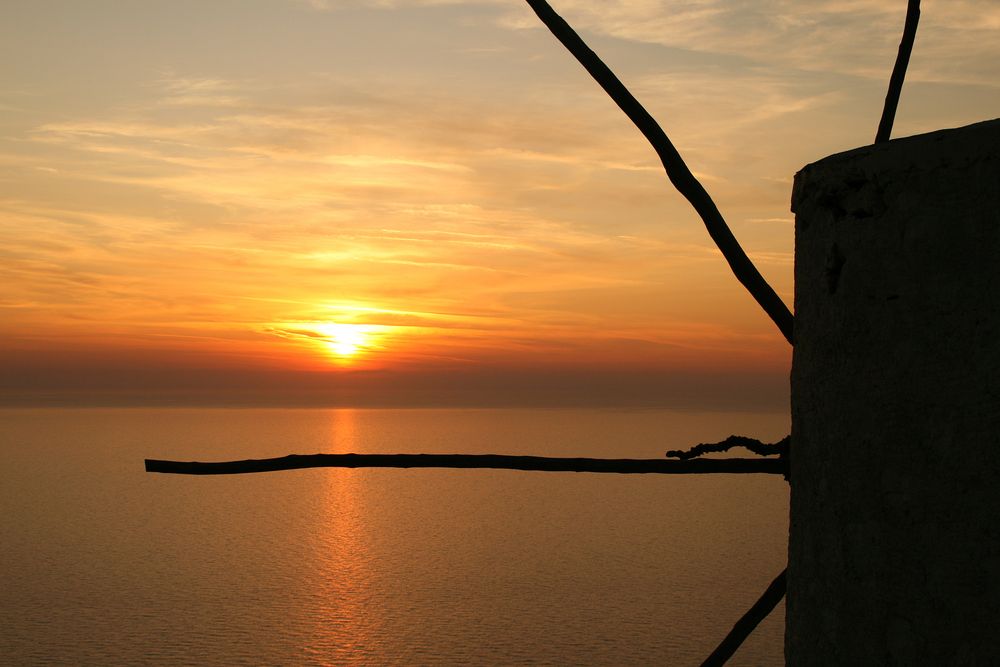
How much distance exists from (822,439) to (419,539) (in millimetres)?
88903

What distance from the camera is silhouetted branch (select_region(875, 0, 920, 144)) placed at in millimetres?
2369

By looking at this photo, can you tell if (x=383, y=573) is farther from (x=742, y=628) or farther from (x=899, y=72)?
(x=899, y=72)

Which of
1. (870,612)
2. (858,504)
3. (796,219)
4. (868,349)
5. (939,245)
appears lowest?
(870,612)

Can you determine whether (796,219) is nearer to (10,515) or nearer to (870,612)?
(870,612)

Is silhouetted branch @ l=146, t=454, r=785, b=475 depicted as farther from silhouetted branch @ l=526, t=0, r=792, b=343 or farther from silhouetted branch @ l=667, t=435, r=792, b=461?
silhouetted branch @ l=526, t=0, r=792, b=343

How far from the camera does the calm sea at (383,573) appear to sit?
5853 centimetres

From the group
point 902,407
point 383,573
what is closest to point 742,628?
point 902,407

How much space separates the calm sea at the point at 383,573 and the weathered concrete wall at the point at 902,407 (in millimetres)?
56002

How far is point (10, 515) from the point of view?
97.2 meters

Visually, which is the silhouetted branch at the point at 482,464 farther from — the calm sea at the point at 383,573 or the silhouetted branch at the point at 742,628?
the calm sea at the point at 383,573

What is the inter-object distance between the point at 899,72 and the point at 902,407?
1.32m

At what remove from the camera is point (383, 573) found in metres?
75.2

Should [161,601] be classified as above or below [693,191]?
below

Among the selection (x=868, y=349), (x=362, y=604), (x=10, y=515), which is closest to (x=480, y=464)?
(x=868, y=349)
